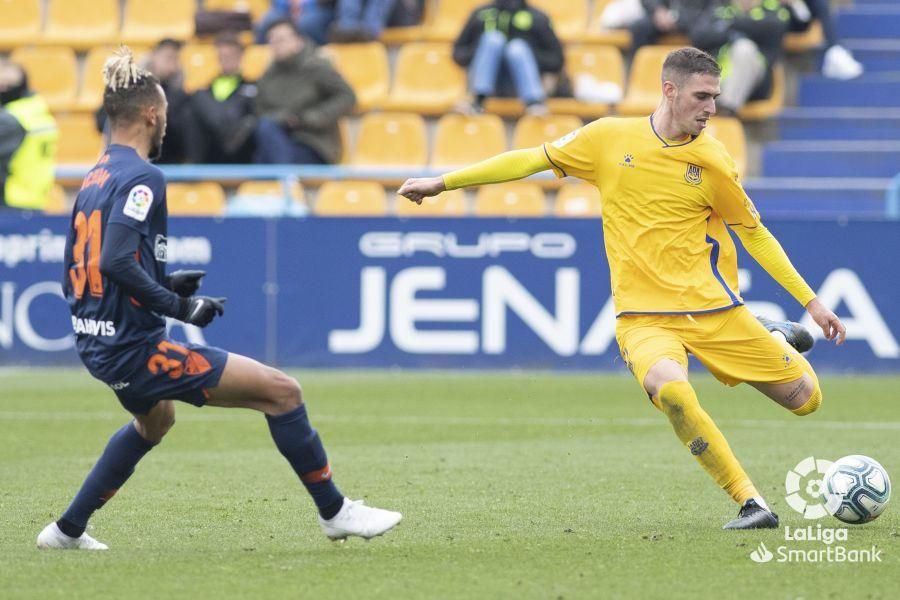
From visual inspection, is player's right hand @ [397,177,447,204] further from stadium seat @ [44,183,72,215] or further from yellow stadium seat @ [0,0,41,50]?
yellow stadium seat @ [0,0,41,50]

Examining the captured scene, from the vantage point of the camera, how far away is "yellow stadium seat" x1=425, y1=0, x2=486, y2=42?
18.2 metres

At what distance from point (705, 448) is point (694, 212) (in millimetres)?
1052

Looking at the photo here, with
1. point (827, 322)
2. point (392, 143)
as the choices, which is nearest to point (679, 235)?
point (827, 322)

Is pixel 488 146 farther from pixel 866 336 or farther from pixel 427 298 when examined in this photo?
pixel 866 336

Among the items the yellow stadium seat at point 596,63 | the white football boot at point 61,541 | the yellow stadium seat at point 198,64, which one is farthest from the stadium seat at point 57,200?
the white football boot at point 61,541

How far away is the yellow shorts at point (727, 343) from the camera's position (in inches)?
265

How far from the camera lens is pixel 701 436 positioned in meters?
6.44

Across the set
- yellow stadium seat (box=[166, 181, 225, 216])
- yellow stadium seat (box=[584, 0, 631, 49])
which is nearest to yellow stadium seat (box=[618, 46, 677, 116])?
yellow stadium seat (box=[584, 0, 631, 49])

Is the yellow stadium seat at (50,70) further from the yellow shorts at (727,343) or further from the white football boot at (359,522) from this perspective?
the white football boot at (359,522)

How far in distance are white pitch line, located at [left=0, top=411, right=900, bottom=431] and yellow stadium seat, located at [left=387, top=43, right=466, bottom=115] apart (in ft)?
22.8

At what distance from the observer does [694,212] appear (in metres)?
6.76

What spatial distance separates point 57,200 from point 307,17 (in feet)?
12.3

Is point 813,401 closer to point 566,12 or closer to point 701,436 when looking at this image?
point 701,436

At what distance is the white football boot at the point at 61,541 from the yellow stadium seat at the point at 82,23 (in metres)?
14.0
